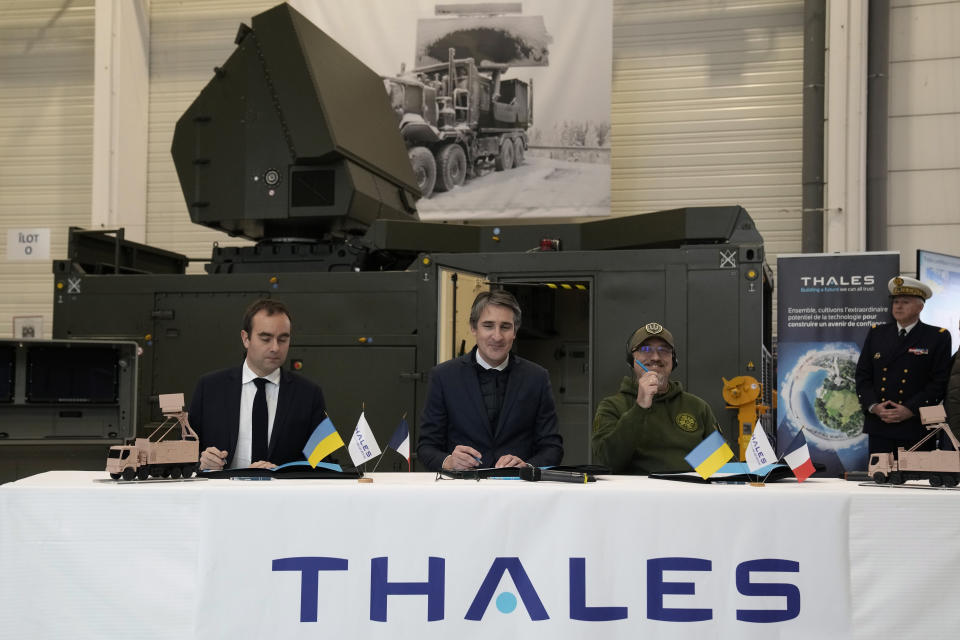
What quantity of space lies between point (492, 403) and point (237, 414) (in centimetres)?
114

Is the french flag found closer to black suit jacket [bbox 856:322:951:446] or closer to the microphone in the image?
the microphone

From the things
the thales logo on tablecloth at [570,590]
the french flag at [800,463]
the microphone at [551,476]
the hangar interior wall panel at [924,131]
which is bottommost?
the thales logo on tablecloth at [570,590]

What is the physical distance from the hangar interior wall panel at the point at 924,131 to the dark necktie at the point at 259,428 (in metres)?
8.53

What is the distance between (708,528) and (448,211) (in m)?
9.08

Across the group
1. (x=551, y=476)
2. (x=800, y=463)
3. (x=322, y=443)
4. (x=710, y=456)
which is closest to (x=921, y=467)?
(x=800, y=463)

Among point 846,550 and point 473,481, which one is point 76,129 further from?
point 846,550

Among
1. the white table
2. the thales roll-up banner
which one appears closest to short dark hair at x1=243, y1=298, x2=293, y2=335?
the white table

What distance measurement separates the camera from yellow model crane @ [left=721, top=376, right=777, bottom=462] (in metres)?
6.76

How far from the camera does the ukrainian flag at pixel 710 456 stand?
11.0ft

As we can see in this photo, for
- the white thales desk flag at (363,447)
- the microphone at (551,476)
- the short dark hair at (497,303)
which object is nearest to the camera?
the microphone at (551,476)

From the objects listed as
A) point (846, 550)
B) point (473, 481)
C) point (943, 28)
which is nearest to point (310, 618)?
point (473, 481)

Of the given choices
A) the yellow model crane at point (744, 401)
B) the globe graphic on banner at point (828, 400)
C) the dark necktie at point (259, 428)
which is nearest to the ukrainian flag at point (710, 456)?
the dark necktie at point (259, 428)

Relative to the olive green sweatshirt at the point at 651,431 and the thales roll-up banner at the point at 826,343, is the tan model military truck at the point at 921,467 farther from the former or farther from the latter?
the thales roll-up banner at the point at 826,343

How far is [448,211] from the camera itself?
38.9 ft
